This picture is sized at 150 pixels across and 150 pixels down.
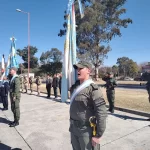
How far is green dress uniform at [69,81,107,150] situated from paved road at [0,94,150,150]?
1.92m

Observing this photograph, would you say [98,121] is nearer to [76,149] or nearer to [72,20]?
[76,149]

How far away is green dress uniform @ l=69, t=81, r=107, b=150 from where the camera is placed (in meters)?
2.53

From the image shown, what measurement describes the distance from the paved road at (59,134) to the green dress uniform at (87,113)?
6.29 feet

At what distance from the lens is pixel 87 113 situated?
2.63 metres

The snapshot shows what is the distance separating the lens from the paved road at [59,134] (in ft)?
14.9

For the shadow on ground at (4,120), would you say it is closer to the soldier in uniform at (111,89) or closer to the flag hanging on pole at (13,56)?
the soldier in uniform at (111,89)

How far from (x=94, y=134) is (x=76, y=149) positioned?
1.44ft

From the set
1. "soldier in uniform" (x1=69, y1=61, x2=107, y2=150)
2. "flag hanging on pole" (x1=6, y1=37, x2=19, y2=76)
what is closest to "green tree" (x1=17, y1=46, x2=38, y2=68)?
"flag hanging on pole" (x1=6, y1=37, x2=19, y2=76)

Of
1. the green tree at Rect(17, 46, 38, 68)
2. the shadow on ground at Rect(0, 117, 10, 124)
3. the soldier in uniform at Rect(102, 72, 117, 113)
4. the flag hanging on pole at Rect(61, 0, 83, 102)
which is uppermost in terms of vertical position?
the green tree at Rect(17, 46, 38, 68)

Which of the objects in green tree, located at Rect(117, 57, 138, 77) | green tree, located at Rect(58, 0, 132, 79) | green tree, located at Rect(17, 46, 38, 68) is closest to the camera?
green tree, located at Rect(58, 0, 132, 79)

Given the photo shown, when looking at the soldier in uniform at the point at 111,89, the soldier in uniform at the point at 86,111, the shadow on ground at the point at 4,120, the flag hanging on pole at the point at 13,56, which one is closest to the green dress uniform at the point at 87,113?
the soldier in uniform at the point at 86,111

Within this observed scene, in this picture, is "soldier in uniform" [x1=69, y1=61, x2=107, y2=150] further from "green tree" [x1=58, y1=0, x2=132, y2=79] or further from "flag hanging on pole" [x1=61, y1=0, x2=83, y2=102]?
"green tree" [x1=58, y1=0, x2=132, y2=79]

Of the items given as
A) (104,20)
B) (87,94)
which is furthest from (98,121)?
(104,20)

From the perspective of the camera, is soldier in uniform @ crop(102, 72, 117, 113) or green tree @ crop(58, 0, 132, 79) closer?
soldier in uniform @ crop(102, 72, 117, 113)
